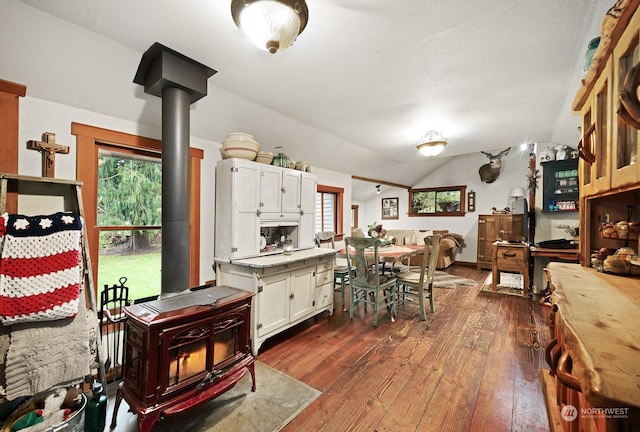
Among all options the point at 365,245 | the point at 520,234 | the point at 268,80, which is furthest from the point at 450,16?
the point at 520,234

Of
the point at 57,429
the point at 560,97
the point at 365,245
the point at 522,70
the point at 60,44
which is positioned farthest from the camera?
the point at 365,245

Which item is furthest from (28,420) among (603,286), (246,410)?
(603,286)

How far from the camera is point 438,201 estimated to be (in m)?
7.62

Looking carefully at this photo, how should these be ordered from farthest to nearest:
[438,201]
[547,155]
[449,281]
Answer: [438,201] → [449,281] → [547,155]

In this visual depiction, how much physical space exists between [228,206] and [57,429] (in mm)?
1818

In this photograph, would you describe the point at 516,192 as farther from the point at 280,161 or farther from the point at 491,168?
the point at 280,161

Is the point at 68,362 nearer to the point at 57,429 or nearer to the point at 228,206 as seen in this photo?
the point at 57,429

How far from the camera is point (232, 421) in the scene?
1725 millimetres

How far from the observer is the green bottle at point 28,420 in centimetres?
140

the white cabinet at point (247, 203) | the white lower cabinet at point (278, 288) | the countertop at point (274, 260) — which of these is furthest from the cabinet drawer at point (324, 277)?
the white cabinet at point (247, 203)

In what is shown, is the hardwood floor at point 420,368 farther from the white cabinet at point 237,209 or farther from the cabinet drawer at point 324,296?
the white cabinet at point 237,209

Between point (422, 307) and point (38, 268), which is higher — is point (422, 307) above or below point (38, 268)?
below

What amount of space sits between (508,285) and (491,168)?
10.4 ft

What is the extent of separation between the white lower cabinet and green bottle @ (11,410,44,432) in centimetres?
136
